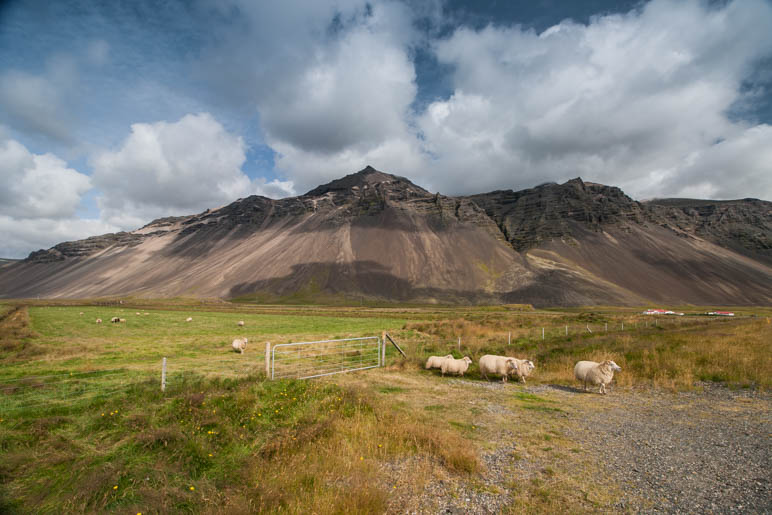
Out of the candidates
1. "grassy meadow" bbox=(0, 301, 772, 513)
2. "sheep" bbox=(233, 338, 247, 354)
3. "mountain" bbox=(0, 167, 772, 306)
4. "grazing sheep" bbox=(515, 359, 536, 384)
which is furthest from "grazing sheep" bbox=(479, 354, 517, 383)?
"mountain" bbox=(0, 167, 772, 306)

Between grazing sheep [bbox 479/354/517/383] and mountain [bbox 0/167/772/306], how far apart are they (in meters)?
101

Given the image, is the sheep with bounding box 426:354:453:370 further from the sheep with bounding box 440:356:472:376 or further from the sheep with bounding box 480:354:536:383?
the sheep with bounding box 480:354:536:383

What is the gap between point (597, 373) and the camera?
44.5ft

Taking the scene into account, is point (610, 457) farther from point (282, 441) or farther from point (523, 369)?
point (523, 369)

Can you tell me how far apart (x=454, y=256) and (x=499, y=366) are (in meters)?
128

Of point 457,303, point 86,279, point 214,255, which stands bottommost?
point 457,303

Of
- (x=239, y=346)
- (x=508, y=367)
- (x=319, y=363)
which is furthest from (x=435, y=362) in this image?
(x=239, y=346)

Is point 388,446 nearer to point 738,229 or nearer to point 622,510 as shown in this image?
point 622,510

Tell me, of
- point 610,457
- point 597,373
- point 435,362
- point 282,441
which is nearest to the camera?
point 610,457

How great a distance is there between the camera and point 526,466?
278 inches

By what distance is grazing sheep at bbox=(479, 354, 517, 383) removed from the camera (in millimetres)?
15383

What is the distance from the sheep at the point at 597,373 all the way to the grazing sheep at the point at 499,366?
2.56 metres

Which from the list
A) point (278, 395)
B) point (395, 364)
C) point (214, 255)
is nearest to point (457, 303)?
point (395, 364)

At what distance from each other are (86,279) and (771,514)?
225 meters
